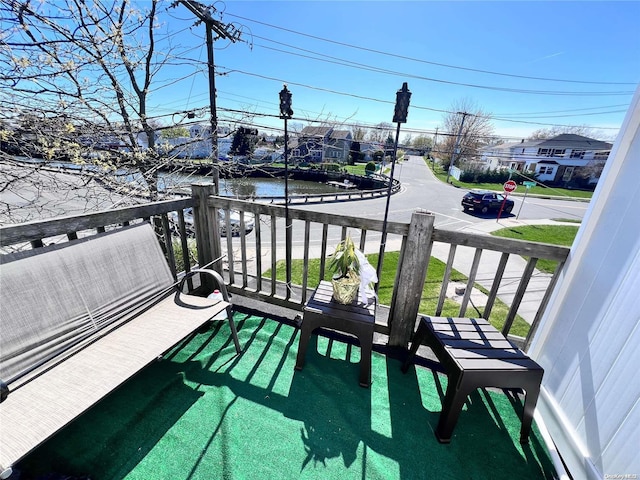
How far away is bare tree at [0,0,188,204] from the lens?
8.47 ft

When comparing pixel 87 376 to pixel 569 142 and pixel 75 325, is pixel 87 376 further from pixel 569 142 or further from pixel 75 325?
pixel 569 142

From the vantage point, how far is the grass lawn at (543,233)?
32.8 ft

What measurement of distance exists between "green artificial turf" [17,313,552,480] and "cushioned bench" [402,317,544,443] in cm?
18

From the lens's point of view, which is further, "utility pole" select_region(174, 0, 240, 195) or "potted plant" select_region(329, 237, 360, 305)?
"utility pole" select_region(174, 0, 240, 195)

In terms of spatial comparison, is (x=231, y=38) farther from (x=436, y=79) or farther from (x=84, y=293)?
(x=436, y=79)

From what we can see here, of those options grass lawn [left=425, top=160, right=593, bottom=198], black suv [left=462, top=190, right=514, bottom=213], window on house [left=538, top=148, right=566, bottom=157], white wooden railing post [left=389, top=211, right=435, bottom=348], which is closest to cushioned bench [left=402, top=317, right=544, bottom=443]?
white wooden railing post [left=389, top=211, right=435, bottom=348]

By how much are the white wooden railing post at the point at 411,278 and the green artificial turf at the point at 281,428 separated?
1.00 ft

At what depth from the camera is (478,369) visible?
145cm

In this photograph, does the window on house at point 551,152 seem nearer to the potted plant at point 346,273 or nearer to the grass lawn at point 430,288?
the grass lawn at point 430,288

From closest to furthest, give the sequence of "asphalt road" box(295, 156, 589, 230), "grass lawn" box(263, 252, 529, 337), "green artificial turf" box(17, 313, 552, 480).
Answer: "green artificial turf" box(17, 313, 552, 480), "grass lawn" box(263, 252, 529, 337), "asphalt road" box(295, 156, 589, 230)

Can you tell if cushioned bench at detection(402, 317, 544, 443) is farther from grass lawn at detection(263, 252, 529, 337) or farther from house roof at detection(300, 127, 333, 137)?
house roof at detection(300, 127, 333, 137)

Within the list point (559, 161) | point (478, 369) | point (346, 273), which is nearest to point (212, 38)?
point (346, 273)

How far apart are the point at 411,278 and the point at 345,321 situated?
0.66 meters

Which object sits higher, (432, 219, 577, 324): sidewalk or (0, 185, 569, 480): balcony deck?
(0, 185, 569, 480): balcony deck
